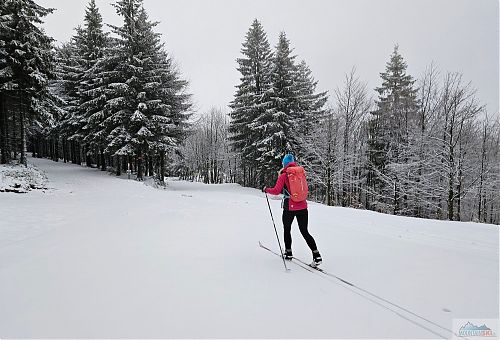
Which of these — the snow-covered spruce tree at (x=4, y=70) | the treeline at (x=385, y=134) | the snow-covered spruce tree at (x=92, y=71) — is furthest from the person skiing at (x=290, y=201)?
the snow-covered spruce tree at (x=92, y=71)

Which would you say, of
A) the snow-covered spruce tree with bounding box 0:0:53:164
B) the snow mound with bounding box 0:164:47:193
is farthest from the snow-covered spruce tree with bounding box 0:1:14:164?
the snow mound with bounding box 0:164:47:193

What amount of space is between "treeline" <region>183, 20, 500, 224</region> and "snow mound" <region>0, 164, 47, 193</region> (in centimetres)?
1627

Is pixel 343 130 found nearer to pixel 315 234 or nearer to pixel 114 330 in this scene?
pixel 315 234

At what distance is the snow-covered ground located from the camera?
3.03 meters

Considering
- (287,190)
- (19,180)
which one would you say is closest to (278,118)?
(19,180)

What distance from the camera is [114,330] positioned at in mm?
2904

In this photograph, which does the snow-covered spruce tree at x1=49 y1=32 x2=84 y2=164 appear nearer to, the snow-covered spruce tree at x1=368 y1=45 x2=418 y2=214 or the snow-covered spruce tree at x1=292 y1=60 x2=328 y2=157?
the snow-covered spruce tree at x1=292 y1=60 x2=328 y2=157

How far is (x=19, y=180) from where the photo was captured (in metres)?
14.5

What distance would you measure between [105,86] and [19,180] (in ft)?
38.0

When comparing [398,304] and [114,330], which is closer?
[114,330]

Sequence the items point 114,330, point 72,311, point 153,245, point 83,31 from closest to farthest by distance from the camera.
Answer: point 114,330, point 72,311, point 153,245, point 83,31

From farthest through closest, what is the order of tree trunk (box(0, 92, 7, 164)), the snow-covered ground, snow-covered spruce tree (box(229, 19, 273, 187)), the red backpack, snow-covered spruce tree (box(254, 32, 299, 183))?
snow-covered spruce tree (box(229, 19, 273, 187)) < snow-covered spruce tree (box(254, 32, 299, 183)) < tree trunk (box(0, 92, 7, 164)) < the red backpack < the snow-covered ground

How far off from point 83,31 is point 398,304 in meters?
34.6

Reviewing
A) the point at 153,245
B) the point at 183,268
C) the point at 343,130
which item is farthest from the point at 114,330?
the point at 343,130
